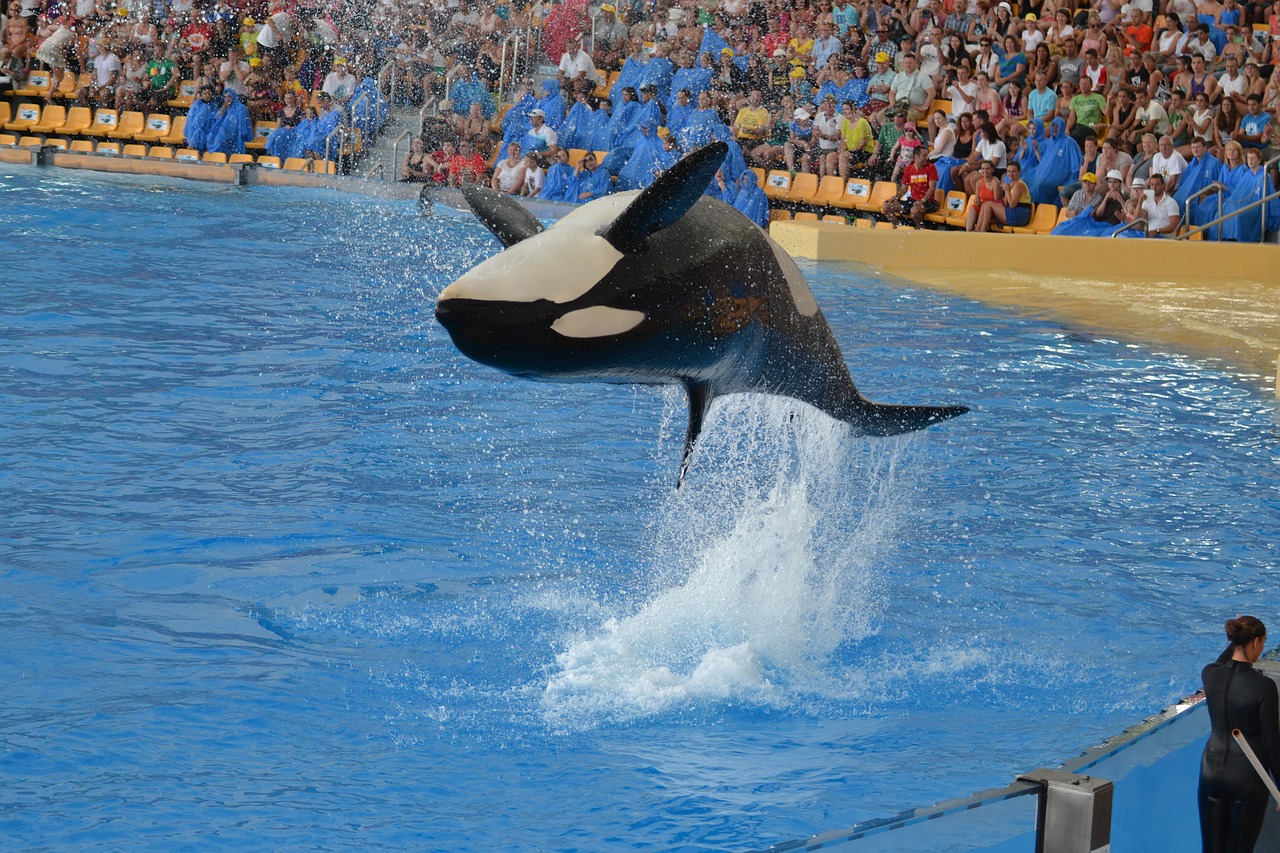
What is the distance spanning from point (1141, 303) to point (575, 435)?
7.55 meters

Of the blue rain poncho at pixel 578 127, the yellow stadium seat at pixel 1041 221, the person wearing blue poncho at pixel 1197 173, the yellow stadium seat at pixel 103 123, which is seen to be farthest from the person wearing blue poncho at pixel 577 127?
the person wearing blue poncho at pixel 1197 173

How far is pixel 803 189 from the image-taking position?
19.4 meters

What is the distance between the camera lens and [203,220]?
1805 centimetres

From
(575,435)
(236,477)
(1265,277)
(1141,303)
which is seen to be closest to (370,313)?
(575,435)

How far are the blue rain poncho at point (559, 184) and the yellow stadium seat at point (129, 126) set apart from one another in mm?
7859

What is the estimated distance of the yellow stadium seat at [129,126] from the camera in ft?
78.8

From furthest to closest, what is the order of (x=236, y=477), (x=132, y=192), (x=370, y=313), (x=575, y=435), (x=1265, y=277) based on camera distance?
(x=132, y=192), (x=1265, y=277), (x=370, y=313), (x=575, y=435), (x=236, y=477)

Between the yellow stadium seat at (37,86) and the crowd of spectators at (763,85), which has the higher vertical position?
the crowd of spectators at (763,85)

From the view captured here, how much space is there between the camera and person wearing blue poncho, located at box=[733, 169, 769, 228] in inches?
719

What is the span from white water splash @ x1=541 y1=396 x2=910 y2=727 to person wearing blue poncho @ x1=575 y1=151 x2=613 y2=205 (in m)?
10.8

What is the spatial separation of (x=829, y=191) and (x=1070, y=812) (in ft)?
54.7

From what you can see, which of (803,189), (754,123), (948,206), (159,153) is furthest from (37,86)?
(948,206)

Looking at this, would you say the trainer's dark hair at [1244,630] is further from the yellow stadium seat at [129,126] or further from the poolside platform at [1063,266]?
the yellow stadium seat at [129,126]

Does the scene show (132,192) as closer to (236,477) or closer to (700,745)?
(236,477)
